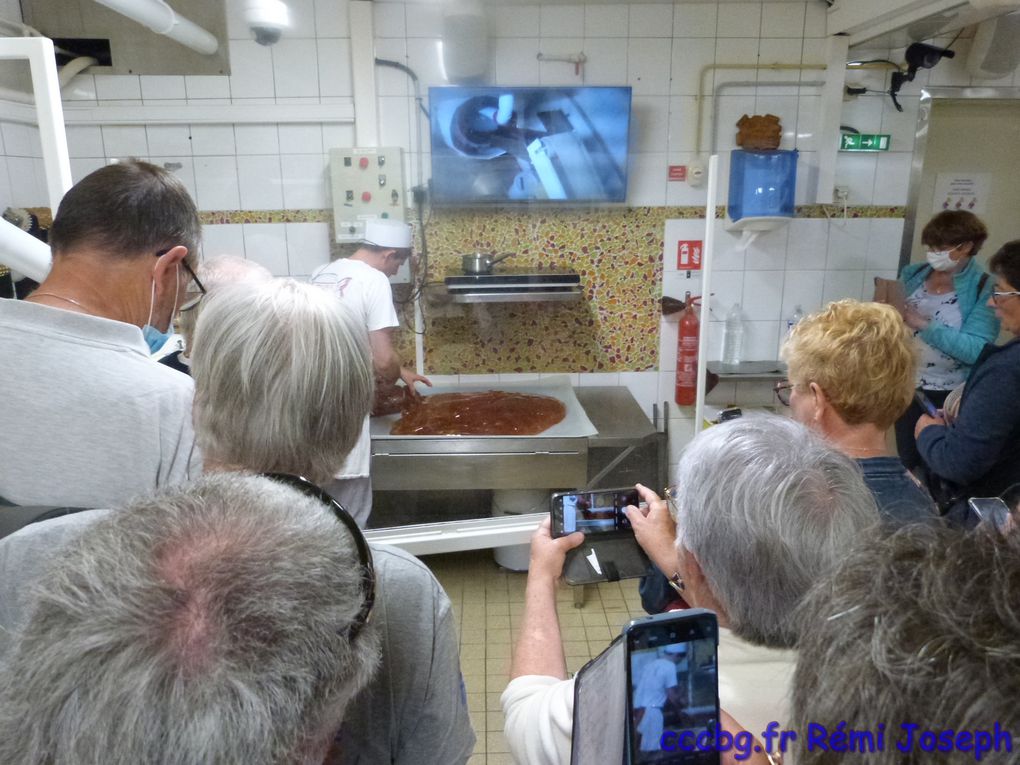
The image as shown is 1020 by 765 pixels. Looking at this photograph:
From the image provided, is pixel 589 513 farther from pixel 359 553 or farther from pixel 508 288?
pixel 508 288

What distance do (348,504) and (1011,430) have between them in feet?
5.44

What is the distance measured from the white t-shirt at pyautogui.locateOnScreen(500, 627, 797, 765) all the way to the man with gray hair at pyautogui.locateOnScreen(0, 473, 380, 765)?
1.35 feet

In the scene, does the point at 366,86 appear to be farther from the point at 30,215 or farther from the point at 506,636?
the point at 506,636

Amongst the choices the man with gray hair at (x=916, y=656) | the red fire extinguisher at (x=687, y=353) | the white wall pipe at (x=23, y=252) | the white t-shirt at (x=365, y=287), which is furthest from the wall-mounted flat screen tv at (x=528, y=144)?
the man with gray hair at (x=916, y=656)

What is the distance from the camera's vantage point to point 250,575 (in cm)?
43

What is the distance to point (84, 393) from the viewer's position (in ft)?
3.19

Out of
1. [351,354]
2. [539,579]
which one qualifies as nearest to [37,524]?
[351,354]

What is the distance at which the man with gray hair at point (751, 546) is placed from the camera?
31.2 inches

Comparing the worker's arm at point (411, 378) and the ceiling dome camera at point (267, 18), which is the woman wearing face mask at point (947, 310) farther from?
the ceiling dome camera at point (267, 18)

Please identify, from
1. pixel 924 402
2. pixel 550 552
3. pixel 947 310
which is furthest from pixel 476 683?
pixel 947 310

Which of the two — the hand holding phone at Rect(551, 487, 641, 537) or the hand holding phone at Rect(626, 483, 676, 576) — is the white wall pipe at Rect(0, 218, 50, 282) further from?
the hand holding phone at Rect(626, 483, 676, 576)

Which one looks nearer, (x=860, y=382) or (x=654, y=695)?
(x=654, y=695)

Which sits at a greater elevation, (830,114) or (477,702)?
(830,114)

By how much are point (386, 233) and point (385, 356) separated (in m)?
0.39
